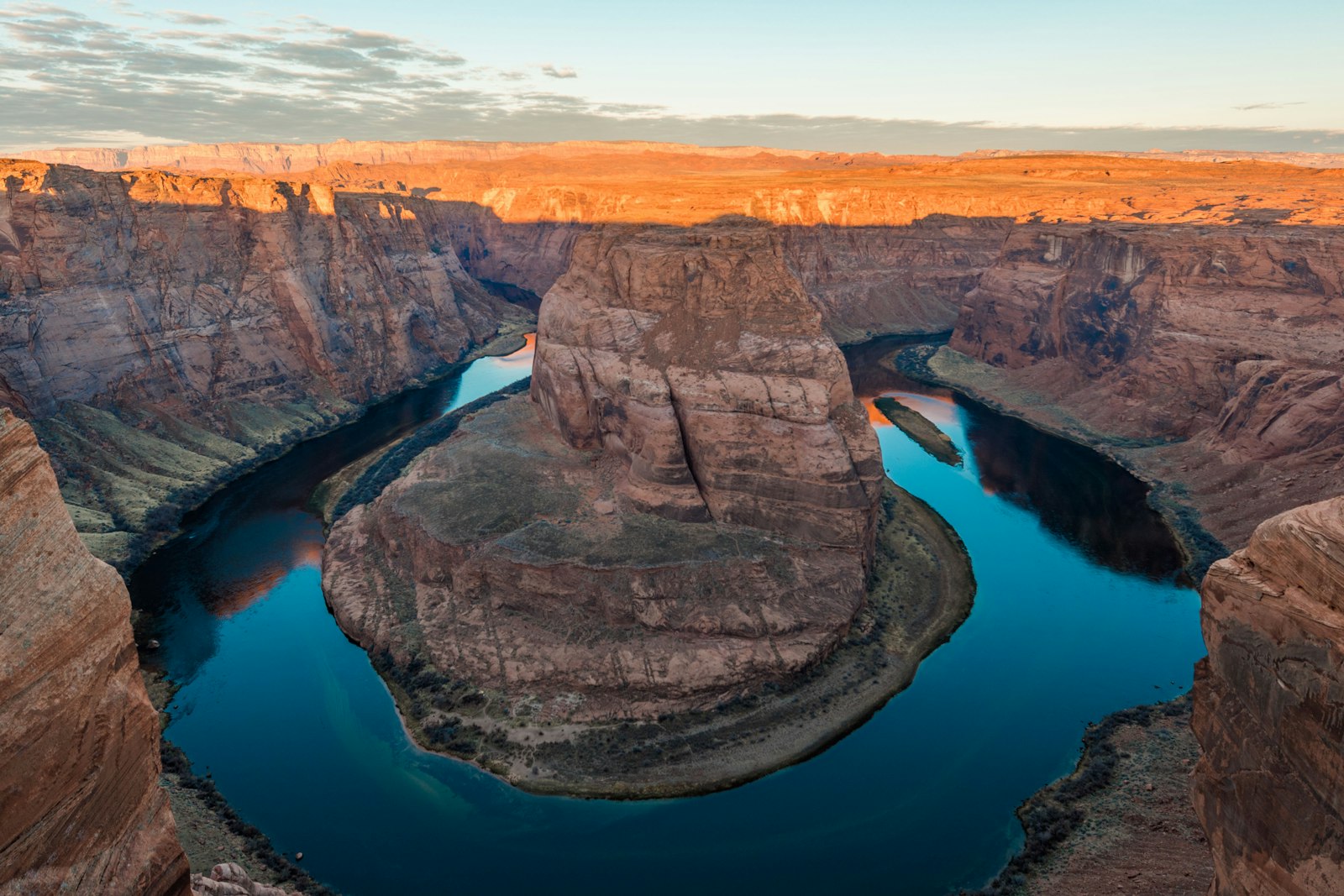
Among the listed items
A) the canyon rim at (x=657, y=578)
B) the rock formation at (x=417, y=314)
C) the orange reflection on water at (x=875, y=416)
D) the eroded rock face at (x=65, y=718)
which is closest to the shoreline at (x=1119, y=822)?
the canyon rim at (x=657, y=578)

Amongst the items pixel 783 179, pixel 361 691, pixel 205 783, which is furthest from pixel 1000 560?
pixel 783 179

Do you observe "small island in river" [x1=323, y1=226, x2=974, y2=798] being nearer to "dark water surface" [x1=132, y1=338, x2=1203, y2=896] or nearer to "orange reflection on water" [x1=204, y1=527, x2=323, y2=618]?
"dark water surface" [x1=132, y1=338, x2=1203, y2=896]

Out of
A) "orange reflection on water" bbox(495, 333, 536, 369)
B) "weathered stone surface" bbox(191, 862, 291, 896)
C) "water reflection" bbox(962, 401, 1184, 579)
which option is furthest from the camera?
"orange reflection on water" bbox(495, 333, 536, 369)

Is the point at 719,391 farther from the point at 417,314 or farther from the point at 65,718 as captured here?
the point at 417,314

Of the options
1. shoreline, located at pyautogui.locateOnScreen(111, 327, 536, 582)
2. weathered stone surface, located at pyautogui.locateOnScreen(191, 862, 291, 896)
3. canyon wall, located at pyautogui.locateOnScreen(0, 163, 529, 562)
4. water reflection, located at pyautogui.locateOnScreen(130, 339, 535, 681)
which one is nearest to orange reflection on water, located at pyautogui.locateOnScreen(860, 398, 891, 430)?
water reflection, located at pyautogui.locateOnScreen(130, 339, 535, 681)

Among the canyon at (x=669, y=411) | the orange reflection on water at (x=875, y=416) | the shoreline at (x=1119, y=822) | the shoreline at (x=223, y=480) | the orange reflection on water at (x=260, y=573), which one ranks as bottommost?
the orange reflection on water at (x=260, y=573)

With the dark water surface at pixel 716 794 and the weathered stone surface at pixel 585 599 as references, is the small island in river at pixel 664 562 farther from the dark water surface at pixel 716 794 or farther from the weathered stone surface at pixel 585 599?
the dark water surface at pixel 716 794
